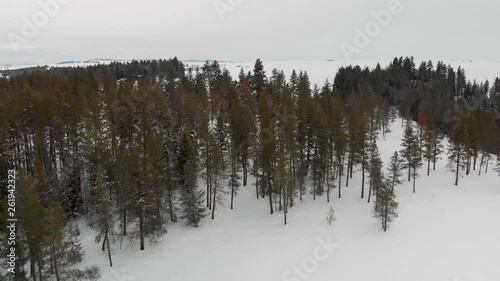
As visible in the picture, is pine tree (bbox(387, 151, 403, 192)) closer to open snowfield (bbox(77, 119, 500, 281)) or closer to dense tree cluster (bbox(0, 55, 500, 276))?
dense tree cluster (bbox(0, 55, 500, 276))

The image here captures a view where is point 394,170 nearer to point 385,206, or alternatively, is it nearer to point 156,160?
point 385,206

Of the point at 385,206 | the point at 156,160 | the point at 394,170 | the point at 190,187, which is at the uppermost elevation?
the point at 156,160

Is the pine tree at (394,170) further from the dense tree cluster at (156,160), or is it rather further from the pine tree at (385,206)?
the pine tree at (385,206)

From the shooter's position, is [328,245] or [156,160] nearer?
[328,245]

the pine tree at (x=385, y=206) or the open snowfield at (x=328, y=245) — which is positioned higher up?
the pine tree at (x=385, y=206)

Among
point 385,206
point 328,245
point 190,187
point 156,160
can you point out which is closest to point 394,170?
point 385,206

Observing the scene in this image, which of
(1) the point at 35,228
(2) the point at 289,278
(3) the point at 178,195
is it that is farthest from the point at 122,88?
(2) the point at 289,278

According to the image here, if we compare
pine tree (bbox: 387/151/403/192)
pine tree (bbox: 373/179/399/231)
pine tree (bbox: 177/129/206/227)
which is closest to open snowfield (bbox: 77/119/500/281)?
pine tree (bbox: 373/179/399/231)

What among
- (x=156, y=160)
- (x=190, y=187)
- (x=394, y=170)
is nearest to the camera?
(x=156, y=160)

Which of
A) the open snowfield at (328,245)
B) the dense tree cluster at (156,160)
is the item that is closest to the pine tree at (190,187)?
the dense tree cluster at (156,160)
